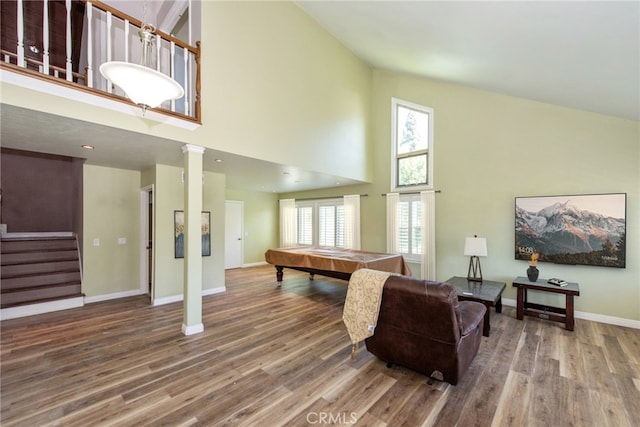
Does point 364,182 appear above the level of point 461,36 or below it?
below

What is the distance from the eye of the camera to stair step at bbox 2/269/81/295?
173 inches

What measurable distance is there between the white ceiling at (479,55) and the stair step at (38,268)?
2194mm

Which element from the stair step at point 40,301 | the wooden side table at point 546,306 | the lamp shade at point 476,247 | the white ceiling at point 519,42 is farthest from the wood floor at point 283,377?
the white ceiling at point 519,42

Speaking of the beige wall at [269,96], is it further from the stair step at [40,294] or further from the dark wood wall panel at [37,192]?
the dark wood wall panel at [37,192]

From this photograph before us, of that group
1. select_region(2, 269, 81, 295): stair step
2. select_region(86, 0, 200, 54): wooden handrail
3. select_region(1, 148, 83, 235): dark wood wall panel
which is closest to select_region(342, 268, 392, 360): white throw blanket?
select_region(86, 0, 200, 54): wooden handrail

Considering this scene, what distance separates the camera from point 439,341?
2.28m

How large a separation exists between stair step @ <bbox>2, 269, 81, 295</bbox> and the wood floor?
3.06 feet

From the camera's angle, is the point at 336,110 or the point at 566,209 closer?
the point at 566,209

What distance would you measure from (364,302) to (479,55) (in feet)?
11.7

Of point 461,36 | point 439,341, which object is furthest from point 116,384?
point 461,36

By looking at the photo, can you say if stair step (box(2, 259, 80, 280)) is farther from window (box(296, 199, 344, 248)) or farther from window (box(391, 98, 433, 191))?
window (box(391, 98, 433, 191))

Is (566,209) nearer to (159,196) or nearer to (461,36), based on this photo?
(461,36)

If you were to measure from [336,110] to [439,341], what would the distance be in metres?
4.83

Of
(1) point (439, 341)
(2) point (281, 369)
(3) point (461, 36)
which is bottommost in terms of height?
(2) point (281, 369)
